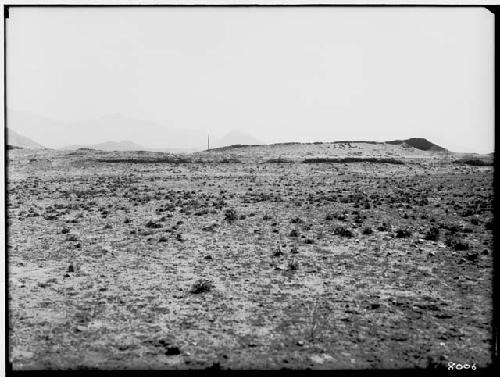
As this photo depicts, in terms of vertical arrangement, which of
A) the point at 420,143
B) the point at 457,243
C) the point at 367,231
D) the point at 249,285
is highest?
the point at 420,143

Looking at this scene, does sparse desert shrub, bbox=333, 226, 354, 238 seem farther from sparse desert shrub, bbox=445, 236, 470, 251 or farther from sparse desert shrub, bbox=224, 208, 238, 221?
sparse desert shrub, bbox=224, 208, 238, 221

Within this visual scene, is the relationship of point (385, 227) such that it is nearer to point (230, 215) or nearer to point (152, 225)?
point (230, 215)

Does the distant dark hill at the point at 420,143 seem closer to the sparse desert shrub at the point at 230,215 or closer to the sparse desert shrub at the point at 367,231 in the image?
the sparse desert shrub at the point at 230,215

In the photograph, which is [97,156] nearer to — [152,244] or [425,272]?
[152,244]

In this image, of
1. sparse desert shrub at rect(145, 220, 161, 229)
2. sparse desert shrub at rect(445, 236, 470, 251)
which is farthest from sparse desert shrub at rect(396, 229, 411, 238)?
sparse desert shrub at rect(145, 220, 161, 229)

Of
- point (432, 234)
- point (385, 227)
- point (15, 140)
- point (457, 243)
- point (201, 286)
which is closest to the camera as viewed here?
point (201, 286)

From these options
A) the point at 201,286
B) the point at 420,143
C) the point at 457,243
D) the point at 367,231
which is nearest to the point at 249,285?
the point at 201,286
